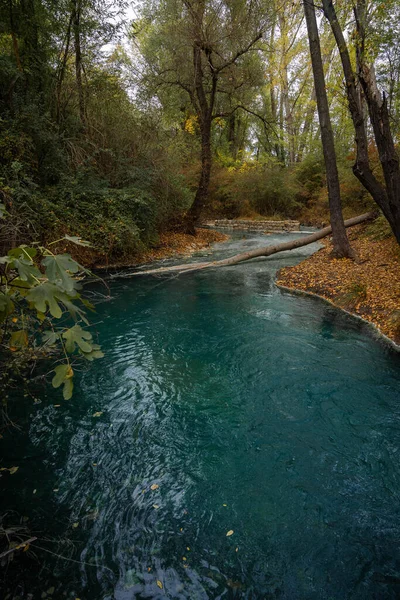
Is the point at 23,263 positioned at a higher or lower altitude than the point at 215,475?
higher

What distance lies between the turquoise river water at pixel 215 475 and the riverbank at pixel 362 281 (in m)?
1.00

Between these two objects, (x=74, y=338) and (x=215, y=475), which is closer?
(x=74, y=338)

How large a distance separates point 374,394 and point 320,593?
2.53 metres

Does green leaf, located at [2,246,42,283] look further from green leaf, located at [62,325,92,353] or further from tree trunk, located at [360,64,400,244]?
tree trunk, located at [360,64,400,244]

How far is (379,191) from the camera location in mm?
7535

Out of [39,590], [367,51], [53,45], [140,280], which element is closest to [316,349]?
[39,590]

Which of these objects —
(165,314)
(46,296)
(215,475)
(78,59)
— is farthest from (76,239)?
(78,59)

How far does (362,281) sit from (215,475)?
19.5 ft

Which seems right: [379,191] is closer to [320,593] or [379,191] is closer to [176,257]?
[176,257]

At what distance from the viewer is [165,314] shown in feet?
22.0

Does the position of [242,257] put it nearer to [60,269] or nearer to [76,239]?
[76,239]

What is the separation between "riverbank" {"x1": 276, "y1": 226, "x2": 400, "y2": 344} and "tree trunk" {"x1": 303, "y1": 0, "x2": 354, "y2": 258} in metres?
0.55

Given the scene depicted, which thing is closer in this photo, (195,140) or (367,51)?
(367,51)

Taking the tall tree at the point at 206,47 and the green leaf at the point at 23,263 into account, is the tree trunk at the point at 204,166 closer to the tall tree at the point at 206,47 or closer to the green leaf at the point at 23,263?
the tall tree at the point at 206,47
